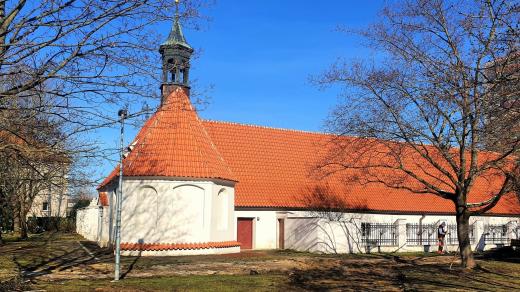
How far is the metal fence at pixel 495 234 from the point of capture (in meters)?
33.5

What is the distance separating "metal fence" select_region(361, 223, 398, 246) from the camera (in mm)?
29047

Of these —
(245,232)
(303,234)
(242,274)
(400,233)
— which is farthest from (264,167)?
(242,274)

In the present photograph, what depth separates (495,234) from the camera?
Answer: 1345 inches

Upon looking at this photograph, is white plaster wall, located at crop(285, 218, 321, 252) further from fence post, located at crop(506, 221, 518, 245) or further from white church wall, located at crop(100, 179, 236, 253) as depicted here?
fence post, located at crop(506, 221, 518, 245)

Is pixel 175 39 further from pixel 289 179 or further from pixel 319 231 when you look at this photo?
pixel 319 231

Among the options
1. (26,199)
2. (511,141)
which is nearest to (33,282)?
(511,141)

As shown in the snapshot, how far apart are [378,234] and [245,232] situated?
319 inches

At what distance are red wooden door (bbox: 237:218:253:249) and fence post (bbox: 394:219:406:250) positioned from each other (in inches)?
356

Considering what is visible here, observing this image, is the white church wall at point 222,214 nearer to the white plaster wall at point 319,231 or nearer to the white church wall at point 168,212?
the white church wall at point 168,212

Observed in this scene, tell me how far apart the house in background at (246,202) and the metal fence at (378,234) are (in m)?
0.06

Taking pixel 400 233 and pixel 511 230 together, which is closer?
pixel 400 233

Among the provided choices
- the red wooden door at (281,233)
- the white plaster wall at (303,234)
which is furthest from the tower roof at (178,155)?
the white plaster wall at (303,234)

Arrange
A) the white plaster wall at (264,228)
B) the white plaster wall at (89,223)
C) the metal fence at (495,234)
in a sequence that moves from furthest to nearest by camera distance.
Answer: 1. the metal fence at (495,234)
2. the white plaster wall at (89,223)
3. the white plaster wall at (264,228)

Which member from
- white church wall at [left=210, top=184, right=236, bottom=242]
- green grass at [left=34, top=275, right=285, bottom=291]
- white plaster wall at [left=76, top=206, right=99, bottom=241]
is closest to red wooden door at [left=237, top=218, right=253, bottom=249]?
white church wall at [left=210, top=184, right=236, bottom=242]
